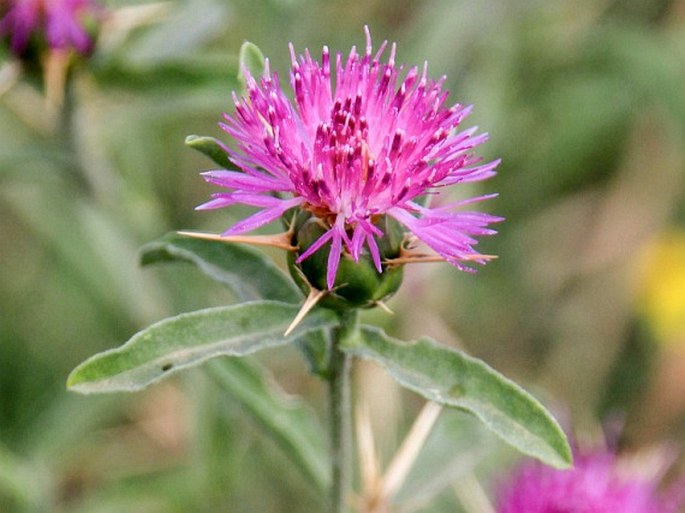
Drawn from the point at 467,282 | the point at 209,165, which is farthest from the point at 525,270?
the point at 209,165

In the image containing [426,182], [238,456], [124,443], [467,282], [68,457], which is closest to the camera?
[426,182]

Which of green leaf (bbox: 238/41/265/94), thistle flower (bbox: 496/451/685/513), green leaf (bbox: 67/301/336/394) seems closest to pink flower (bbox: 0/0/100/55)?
green leaf (bbox: 238/41/265/94)

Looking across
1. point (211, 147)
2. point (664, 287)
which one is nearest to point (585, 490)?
point (211, 147)

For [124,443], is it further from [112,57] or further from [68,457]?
[112,57]

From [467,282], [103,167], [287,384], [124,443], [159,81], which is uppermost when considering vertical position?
[159,81]

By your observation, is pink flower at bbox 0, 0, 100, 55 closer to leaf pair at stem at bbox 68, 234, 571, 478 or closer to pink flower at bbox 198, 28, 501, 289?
leaf pair at stem at bbox 68, 234, 571, 478

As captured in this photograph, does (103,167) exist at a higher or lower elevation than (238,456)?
higher

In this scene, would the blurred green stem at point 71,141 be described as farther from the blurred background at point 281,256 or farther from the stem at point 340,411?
the stem at point 340,411
